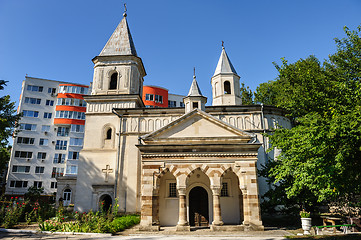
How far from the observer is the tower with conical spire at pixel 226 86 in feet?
87.9

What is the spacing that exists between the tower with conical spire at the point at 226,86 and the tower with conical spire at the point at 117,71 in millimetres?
8292

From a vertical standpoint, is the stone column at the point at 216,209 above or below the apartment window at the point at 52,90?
below

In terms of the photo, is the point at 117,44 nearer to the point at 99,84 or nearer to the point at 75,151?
the point at 99,84

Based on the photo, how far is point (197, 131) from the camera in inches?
701

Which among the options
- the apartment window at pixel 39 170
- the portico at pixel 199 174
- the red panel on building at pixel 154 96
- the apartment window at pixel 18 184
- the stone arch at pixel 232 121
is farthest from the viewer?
the red panel on building at pixel 154 96

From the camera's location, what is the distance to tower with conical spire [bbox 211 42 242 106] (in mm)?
26797

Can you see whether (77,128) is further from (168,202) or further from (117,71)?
(168,202)

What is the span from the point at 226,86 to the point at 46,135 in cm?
3225

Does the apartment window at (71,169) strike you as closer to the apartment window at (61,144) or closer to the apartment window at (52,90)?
the apartment window at (61,144)

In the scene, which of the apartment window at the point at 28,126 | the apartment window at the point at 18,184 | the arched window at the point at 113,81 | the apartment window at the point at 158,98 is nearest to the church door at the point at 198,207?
the arched window at the point at 113,81

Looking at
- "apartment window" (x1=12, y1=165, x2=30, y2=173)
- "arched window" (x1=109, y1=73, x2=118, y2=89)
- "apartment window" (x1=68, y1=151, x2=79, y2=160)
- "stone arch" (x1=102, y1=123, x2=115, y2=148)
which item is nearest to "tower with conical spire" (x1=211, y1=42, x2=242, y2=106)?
"arched window" (x1=109, y1=73, x2=118, y2=89)

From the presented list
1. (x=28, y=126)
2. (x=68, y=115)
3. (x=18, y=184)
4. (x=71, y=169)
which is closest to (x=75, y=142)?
(x=71, y=169)

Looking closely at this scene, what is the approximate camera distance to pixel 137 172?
73.0 feet

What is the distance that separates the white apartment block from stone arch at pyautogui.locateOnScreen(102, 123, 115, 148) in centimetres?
1905
